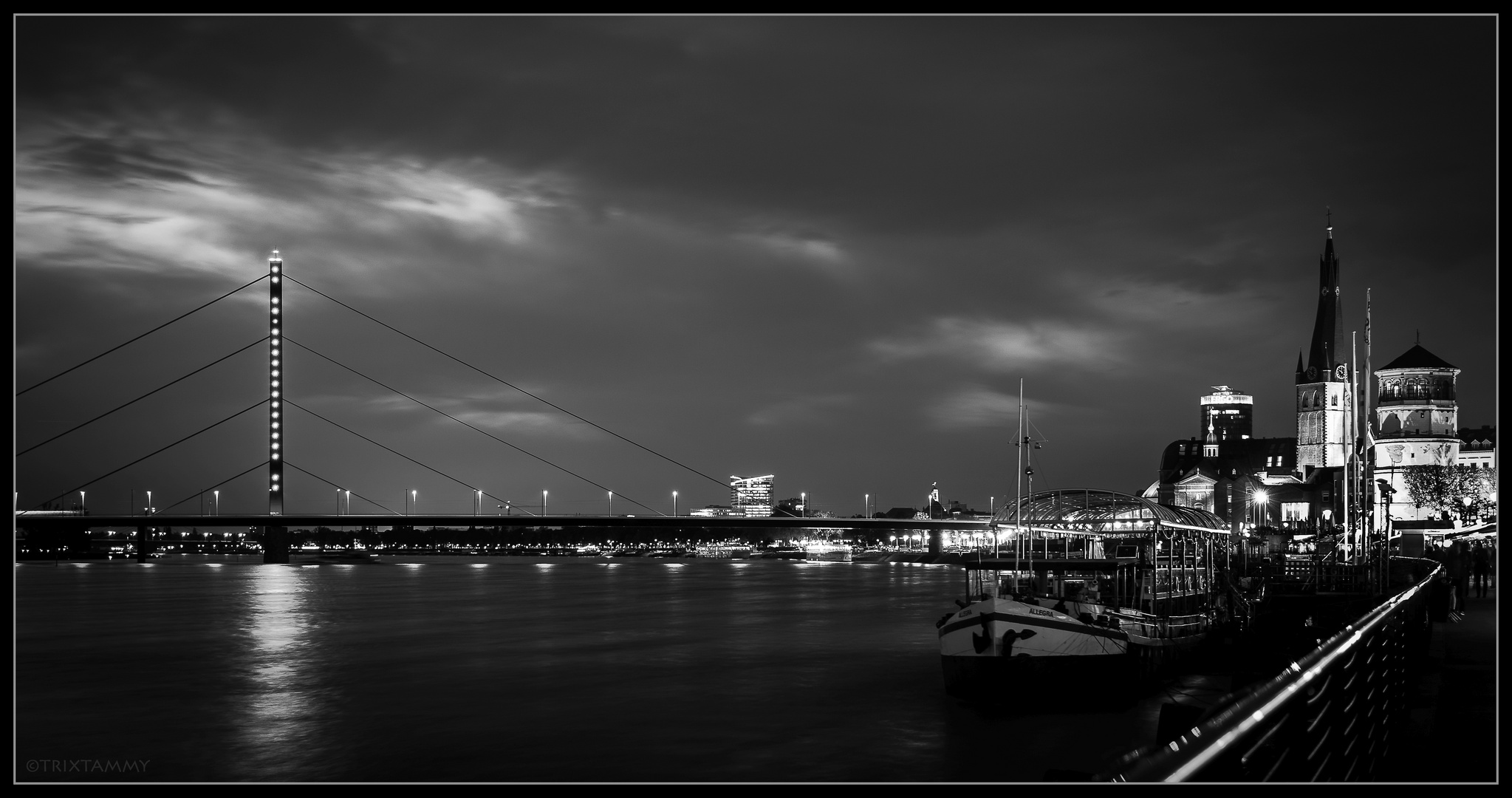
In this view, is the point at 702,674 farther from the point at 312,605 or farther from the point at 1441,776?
the point at 312,605

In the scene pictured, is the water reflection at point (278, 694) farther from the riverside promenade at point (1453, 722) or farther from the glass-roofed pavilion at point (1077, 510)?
the riverside promenade at point (1453, 722)

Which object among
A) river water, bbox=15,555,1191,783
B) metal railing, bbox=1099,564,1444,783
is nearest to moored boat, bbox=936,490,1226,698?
river water, bbox=15,555,1191,783

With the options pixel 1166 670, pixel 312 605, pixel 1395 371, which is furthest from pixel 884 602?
pixel 1395 371

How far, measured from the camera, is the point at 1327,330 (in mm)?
153250

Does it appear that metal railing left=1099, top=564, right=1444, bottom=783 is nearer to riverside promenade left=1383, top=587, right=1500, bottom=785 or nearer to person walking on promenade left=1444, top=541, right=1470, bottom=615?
riverside promenade left=1383, top=587, right=1500, bottom=785

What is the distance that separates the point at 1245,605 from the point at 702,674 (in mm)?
13302

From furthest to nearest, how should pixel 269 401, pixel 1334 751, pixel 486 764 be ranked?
pixel 269 401 → pixel 486 764 → pixel 1334 751

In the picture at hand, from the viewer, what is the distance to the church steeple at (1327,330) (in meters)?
152

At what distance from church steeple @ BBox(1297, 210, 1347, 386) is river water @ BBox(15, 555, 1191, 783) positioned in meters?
119

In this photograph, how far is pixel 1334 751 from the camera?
5.94 metres

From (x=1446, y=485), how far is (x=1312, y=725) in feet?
409

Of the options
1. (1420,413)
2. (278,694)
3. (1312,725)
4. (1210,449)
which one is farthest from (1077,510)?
(1210,449)

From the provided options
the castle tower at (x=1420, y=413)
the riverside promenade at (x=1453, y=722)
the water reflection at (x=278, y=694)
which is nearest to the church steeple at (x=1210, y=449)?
the castle tower at (x=1420, y=413)

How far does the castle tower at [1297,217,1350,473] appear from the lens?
150500 millimetres
